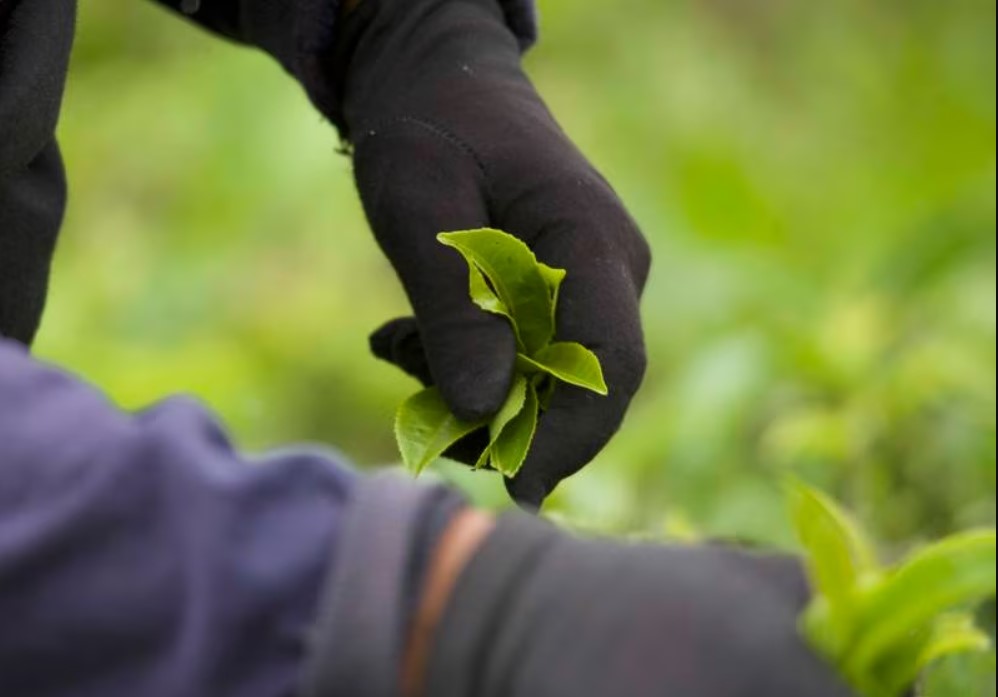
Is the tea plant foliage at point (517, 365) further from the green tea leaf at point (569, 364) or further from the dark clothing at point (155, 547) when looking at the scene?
the dark clothing at point (155, 547)

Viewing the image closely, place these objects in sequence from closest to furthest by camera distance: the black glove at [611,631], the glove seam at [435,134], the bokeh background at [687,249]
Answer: the black glove at [611,631]
the glove seam at [435,134]
the bokeh background at [687,249]

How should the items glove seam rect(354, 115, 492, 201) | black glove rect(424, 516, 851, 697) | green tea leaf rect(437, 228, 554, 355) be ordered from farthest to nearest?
glove seam rect(354, 115, 492, 201) < green tea leaf rect(437, 228, 554, 355) < black glove rect(424, 516, 851, 697)

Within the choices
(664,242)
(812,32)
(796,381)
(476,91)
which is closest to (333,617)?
(476,91)

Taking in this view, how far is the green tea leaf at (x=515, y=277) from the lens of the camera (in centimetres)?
84

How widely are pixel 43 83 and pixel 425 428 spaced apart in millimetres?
295

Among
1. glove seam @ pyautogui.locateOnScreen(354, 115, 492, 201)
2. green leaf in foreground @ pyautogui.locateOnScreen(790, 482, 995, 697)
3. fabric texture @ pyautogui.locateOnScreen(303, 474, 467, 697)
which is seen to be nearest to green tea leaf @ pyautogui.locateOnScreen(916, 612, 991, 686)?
green leaf in foreground @ pyautogui.locateOnScreen(790, 482, 995, 697)

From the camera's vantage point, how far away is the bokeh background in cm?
174

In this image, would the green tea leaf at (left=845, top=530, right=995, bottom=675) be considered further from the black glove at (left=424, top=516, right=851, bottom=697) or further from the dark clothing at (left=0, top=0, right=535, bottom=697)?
the dark clothing at (left=0, top=0, right=535, bottom=697)

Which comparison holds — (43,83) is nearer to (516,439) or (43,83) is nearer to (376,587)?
(516,439)

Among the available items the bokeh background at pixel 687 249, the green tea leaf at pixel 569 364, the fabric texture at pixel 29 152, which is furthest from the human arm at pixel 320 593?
the bokeh background at pixel 687 249

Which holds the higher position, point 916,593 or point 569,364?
point 916,593

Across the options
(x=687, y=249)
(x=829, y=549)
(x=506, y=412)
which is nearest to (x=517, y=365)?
(x=506, y=412)

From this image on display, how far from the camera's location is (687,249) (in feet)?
8.68

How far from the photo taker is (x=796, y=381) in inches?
73.9
